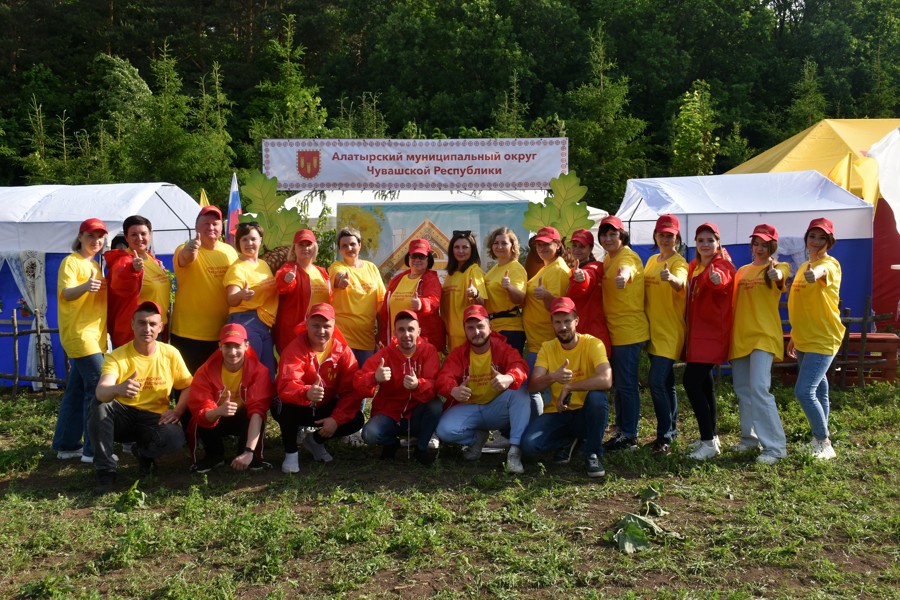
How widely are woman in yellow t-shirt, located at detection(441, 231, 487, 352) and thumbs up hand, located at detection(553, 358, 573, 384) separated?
874mm

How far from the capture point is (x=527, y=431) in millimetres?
5496

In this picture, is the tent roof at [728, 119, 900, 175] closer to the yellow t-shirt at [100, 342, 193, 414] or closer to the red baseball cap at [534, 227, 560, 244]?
the red baseball cap at [534, 227, 560, 244]

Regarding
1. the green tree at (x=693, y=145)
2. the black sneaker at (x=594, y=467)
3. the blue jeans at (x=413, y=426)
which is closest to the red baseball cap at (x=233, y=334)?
the blue jeans at (x=413, y=426)

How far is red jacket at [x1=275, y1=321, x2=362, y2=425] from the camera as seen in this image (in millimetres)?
5359

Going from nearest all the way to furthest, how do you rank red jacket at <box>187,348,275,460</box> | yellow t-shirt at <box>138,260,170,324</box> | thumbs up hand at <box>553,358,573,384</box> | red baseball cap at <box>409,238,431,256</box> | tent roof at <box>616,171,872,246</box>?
thumbs up hand at <box>553,358,573,384</box>
red jacket at <box>187,348,275,460</box>
yellow t-shirt at <box>138,260,170,324</box>
red baseball cap at <box>409,238,431,256</box>
tent roof at <box>616,171,872,246</box>

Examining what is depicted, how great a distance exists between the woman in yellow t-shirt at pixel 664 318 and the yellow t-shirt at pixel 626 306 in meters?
0.07

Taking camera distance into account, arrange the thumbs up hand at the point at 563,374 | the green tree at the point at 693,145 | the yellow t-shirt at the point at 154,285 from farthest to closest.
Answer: the green tree at the point at 693,145 < the yellow t-shirt at the point at 154,285 < the thumbs up hand at the point at 563,374

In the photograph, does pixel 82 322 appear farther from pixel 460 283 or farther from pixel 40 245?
pixel 40 245

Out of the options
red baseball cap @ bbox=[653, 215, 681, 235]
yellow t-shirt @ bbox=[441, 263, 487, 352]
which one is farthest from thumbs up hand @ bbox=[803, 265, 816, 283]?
yellow t-shirt @ bbox=[441, 263, 487, 352]

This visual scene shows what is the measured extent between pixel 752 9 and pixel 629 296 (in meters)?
24.4

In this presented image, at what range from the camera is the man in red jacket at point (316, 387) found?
17.6 ft

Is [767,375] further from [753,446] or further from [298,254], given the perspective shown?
[298,254]

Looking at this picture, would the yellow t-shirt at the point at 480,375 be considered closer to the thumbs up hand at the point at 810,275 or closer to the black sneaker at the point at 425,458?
the black sneaker at the point at 425,458

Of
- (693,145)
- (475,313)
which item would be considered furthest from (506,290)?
(693,145)
